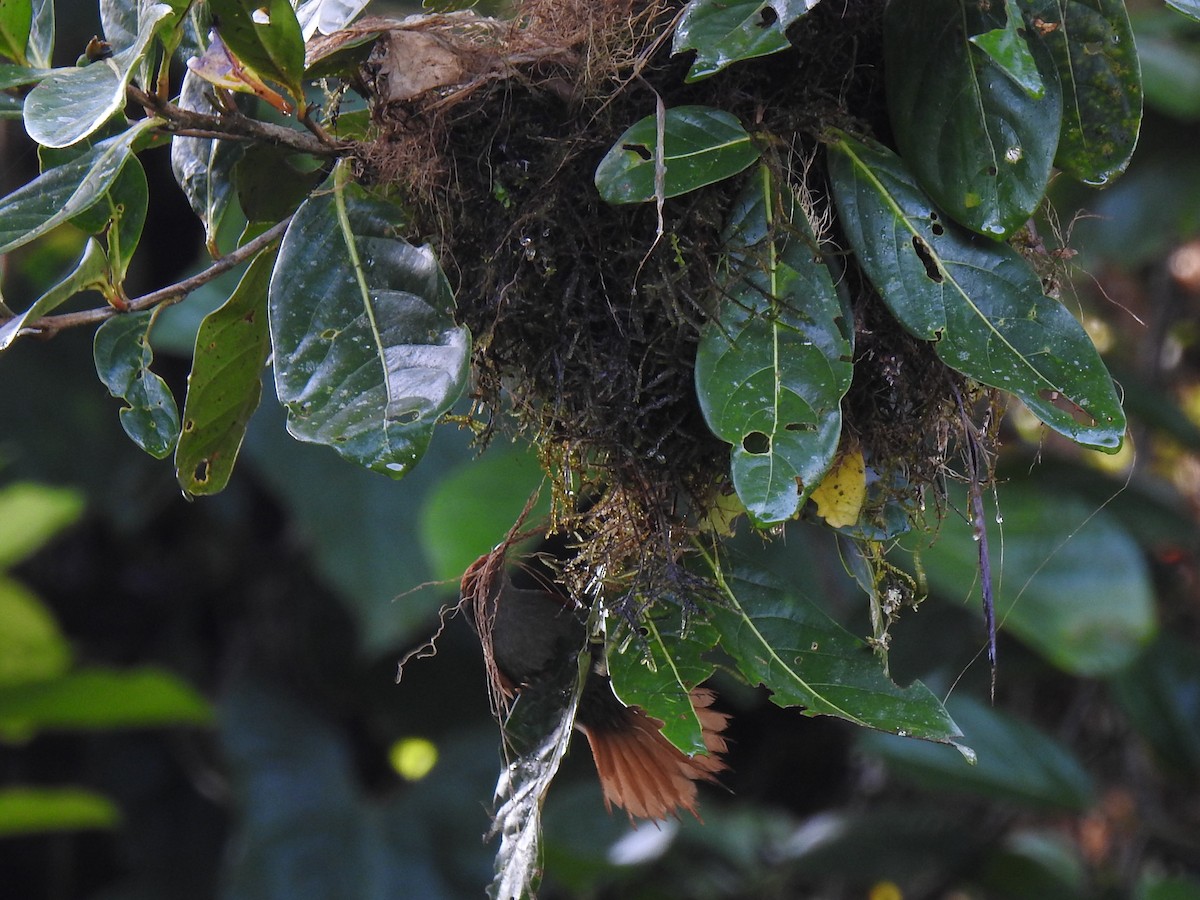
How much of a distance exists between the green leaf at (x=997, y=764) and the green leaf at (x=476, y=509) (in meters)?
0.76

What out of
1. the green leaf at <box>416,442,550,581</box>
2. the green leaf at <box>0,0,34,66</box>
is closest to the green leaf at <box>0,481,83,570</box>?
the green leaf at <box>416,442,550,581</box>

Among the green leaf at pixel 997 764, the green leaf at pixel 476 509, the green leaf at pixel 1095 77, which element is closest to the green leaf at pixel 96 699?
the green leaf at pixel 476 509

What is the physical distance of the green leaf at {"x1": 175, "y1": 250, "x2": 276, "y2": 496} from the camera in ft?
2.27

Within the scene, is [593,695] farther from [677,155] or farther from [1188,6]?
[1188,6]

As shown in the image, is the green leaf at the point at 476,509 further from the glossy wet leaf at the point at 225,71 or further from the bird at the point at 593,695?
the glossy wet leaf at the point at 225,71

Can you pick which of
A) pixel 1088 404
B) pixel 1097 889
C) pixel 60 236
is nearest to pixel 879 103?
pixel 1088 404

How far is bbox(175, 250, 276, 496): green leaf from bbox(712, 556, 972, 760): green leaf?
32 cm

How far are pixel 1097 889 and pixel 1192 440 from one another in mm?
835

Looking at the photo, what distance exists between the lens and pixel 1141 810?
6.96 feet

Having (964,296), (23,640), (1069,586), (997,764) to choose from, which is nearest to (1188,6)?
(964,296)

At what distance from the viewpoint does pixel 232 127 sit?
65cm

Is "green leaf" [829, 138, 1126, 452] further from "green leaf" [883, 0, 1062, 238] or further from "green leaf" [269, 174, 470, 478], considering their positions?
"green leaf" [269, 174, 470, 478]

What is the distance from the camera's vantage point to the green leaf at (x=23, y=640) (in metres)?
2.29

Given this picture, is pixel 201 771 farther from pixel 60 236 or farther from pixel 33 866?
pixel 60 236
